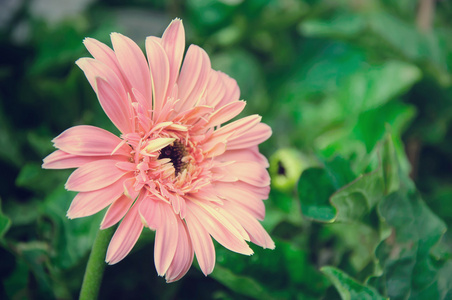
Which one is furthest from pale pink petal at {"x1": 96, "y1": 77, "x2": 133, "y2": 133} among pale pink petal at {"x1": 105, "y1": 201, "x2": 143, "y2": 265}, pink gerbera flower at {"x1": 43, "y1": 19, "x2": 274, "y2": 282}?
pale pink petal at {"x1": 105, "y1": 201, "x2": 143, "y2": 265}

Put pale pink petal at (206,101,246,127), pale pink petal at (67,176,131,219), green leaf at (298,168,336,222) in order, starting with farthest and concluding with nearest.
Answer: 1. green leaf at (298,168,336,222)
2. pale pink petal at (206,101,246,127)
3. pale pink petal at (67,176,131,219)

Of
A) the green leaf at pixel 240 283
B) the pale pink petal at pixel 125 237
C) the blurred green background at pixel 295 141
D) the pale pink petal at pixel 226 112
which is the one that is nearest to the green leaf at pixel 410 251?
the blurred green background at pixel 295 141

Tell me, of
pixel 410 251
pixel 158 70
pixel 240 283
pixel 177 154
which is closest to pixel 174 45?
pixel 158 70

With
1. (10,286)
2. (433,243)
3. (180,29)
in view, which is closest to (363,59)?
(433,243)

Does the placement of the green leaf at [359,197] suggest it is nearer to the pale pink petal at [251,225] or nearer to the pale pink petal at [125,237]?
the pale pink petal at [251,225]

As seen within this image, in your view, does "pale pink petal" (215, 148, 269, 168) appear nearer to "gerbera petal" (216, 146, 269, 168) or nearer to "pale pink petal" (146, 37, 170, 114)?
"gerbera petal" (216, 146, 269, 168)

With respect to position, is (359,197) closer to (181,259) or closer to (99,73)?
(181,259)
